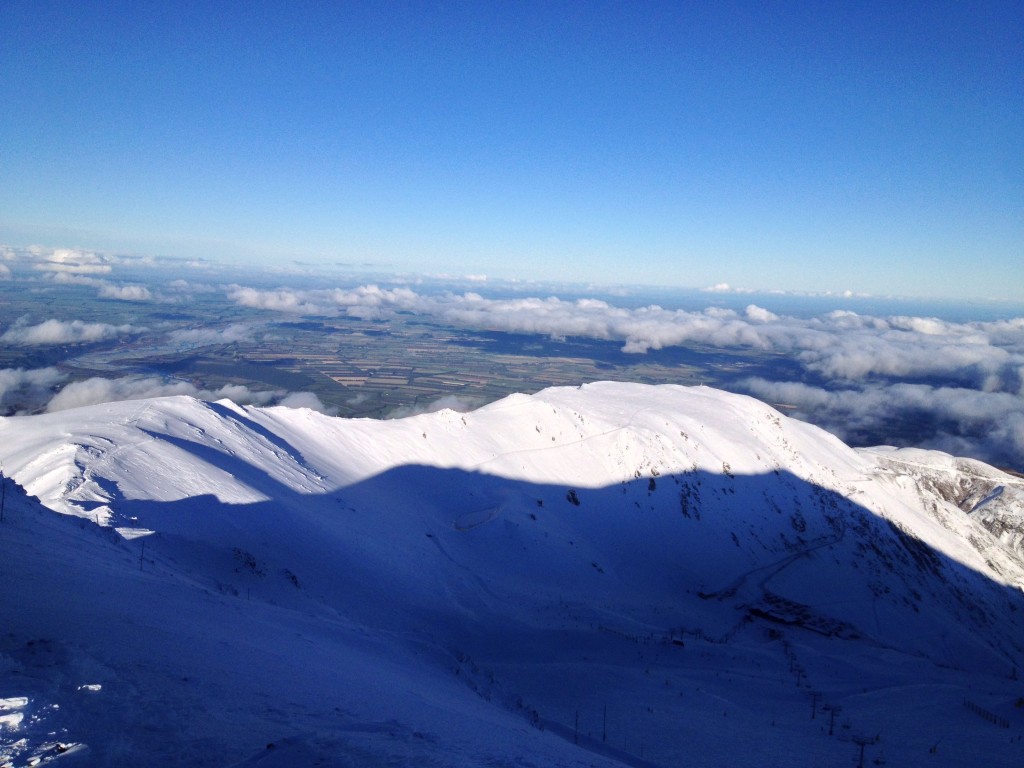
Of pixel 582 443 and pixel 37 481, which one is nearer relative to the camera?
pixel 37 481

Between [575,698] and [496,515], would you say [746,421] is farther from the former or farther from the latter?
[575,698]

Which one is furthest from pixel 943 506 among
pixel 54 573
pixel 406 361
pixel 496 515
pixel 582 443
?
pixel 406 361

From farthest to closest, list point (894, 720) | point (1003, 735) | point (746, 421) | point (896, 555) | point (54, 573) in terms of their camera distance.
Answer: point (746, 421) < point (896, 555) < point (894, 720) < point (1003, 735) < point (54, 573)

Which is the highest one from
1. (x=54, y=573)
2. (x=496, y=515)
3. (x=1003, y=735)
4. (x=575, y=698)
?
(x=54, y=573)

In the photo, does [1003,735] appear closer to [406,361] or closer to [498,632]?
[498,632]

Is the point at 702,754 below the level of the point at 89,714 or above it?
below

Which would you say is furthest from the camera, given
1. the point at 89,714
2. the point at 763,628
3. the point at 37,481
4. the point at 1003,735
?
the point at 763,628
